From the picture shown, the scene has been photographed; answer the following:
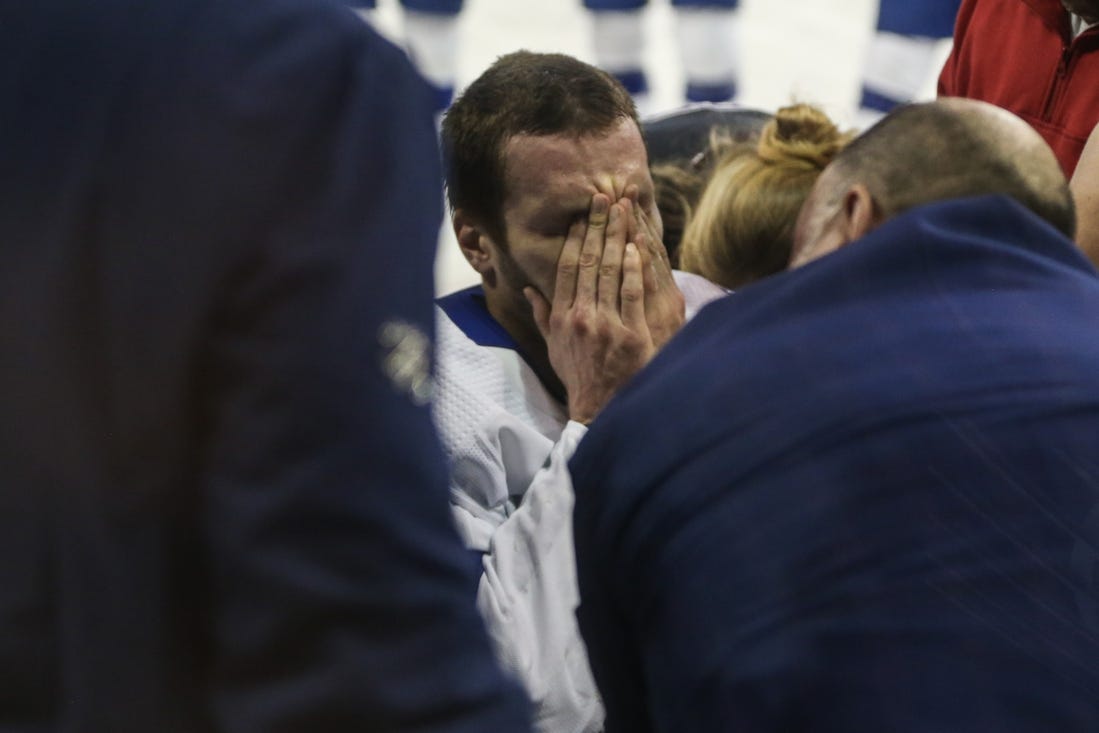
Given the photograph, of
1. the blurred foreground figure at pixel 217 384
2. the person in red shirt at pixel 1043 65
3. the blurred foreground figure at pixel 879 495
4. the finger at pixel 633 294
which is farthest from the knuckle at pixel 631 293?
the blurred foreground figure at pixel 217 384

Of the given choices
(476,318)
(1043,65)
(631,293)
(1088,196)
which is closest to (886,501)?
(631,293)

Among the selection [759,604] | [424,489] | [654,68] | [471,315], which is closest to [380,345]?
[424,489]

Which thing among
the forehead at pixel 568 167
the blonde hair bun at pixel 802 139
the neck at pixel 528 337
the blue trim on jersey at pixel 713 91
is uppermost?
the forehead at pixel 568 167

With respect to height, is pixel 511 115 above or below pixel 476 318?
above

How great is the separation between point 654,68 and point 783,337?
11.3 ft

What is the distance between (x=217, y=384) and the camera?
542 mm

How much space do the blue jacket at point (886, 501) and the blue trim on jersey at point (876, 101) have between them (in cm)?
176

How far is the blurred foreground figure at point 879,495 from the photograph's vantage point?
0.77 metres

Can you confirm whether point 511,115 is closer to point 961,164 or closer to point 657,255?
point 657,255

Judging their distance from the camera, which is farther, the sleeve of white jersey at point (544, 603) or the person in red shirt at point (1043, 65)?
the person in red shirt at point (1043, 65)

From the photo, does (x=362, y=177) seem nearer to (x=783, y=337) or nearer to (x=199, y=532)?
(x=199, y=532)

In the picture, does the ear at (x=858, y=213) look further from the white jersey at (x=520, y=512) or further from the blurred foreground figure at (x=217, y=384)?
the blurred foreground figure at (x=217, y=384)

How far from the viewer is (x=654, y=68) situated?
4156mm

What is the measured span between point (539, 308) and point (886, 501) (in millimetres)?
634
